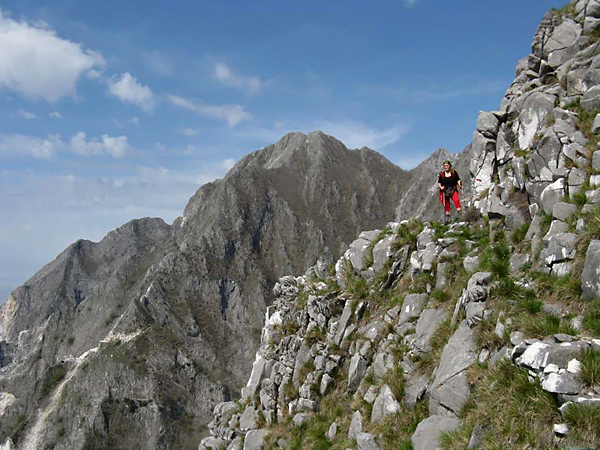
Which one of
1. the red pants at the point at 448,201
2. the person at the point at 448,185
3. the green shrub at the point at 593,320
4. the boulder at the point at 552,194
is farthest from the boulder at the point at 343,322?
the green shrub at the point at 593,320

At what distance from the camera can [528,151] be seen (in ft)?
42.0

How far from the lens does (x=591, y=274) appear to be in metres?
8.20

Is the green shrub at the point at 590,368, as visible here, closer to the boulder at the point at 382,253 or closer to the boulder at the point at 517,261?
the boulder at the point at 517,261

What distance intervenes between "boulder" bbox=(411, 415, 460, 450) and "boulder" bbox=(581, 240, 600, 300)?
342cm

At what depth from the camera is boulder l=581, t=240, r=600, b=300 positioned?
8.09 metres

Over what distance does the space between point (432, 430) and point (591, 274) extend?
13.9 feet

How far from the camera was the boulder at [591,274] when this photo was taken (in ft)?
26.6

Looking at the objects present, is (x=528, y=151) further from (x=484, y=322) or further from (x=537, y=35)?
(x=484, y=322)

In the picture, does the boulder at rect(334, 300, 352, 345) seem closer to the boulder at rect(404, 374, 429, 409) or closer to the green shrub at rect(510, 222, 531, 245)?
the boulder at rect(404, 374, 429, 409)

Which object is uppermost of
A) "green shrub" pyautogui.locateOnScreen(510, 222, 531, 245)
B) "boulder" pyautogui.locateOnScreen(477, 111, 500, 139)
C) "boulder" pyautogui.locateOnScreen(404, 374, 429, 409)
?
"boulder" pyautogui.locateOnScreen(477, 111, 500, 139)

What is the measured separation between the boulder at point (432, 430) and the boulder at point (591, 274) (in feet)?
11.2

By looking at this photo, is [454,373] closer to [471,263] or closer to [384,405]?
[384,405]

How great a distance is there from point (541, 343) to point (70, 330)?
221013mm

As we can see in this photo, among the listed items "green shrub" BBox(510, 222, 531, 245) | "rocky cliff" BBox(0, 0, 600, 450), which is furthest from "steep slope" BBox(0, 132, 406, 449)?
"green shrub" BBox(510, 222, 531, 245)
